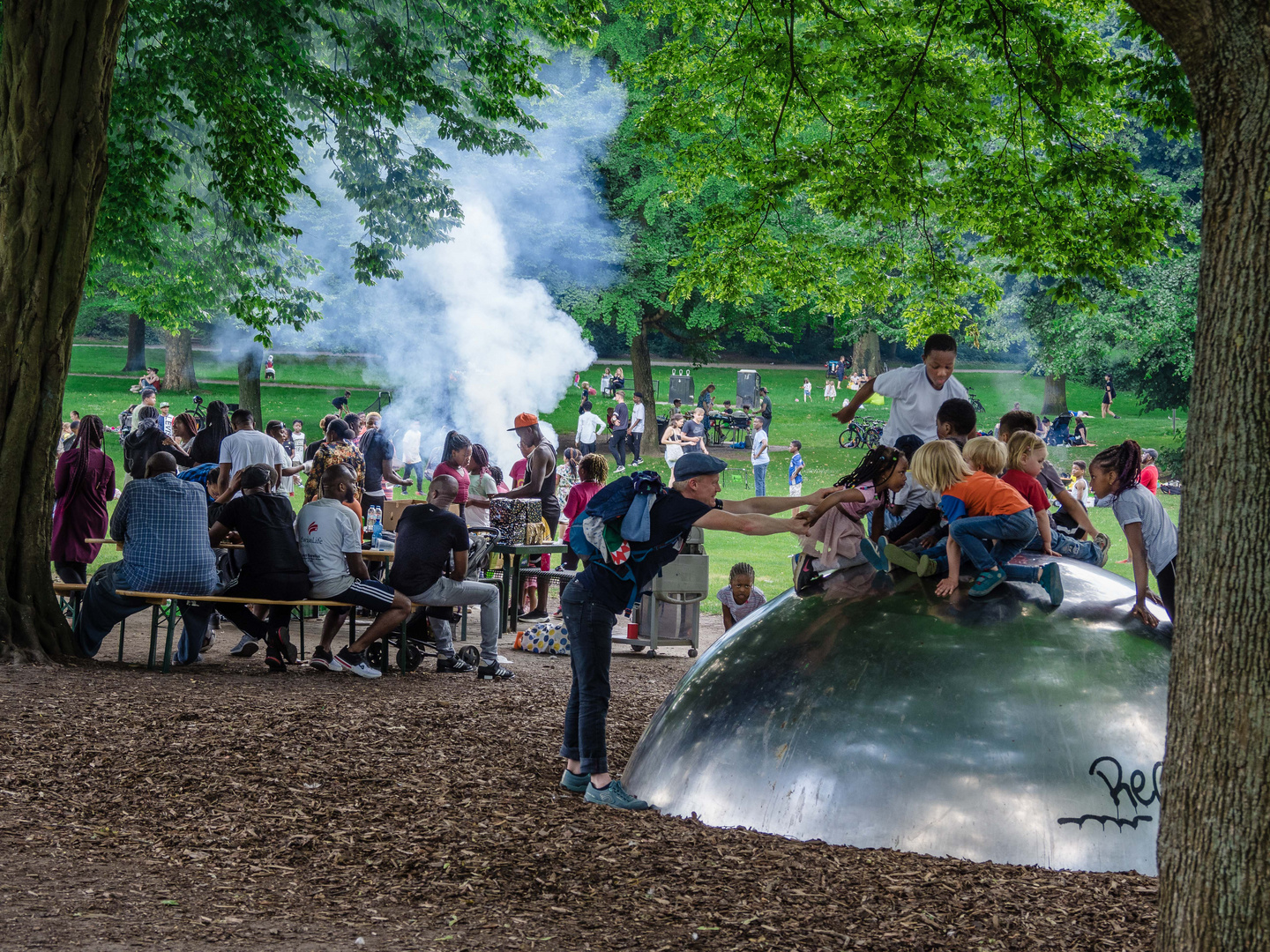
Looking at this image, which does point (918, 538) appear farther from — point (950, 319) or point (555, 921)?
point (950, 319)

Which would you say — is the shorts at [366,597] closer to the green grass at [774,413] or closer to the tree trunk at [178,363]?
the green grass at [774,413]

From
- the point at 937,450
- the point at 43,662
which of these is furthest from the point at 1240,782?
the point at 43,662

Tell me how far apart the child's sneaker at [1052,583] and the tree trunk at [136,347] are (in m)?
47.9

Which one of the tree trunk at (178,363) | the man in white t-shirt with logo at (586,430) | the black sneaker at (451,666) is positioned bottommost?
the black sneaker at (451,666)

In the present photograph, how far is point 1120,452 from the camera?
7004 mm

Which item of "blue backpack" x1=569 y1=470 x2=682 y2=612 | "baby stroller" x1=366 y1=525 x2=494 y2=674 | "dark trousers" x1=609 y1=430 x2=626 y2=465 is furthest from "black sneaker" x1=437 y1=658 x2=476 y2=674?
"dark trousers" x1=609 y1=430 x2=626 y2=465

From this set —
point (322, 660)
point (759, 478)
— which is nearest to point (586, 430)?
point (759, 478)

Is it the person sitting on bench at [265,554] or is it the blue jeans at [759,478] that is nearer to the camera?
the person sitting on bench at [265,554]

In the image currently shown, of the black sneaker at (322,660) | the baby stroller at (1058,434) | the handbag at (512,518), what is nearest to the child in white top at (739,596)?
the handbag at (512,518)

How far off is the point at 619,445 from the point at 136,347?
27402 mm

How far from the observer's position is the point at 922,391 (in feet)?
26.4

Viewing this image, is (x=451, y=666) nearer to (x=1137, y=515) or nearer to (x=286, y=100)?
(x=1137, y=515)

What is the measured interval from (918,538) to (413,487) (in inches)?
887

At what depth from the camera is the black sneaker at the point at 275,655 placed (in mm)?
10773
